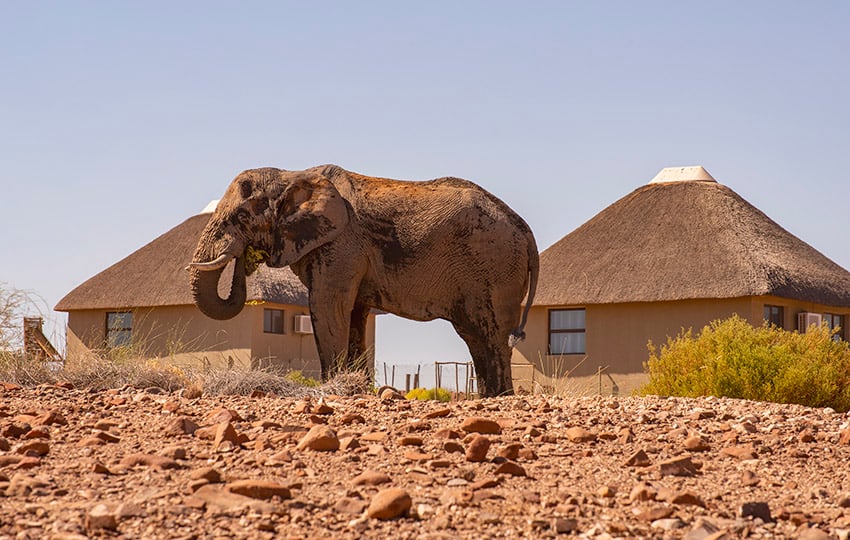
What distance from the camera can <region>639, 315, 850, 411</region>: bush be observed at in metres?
12.4

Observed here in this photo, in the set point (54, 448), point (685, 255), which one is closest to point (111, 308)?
point (685, 255)

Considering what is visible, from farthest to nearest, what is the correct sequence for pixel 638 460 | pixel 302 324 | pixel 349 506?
pixel 302 324 < pixel 638 460 < pixel 349 506

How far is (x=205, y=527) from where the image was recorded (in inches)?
156

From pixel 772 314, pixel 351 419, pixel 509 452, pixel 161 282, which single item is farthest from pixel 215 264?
pixel 161 282

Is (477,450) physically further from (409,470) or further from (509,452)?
(409,470)

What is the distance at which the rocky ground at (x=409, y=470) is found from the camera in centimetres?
407

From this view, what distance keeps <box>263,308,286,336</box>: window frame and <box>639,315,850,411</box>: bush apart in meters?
12.7

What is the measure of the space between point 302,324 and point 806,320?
1132cm

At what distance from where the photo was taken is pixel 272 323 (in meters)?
26.2

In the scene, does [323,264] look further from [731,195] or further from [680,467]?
[731,195]

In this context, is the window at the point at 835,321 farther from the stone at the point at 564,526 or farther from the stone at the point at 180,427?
the stone at the point at 564,526

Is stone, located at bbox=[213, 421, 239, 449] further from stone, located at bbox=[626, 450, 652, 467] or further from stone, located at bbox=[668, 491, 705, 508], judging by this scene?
stone, located at bbox=[668, 491, 705, 508]

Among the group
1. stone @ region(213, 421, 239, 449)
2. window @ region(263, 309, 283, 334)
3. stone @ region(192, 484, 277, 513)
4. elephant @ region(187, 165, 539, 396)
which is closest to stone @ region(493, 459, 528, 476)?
stone @ region(192, 484, 277, 513)

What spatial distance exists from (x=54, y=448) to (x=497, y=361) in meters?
5.21
